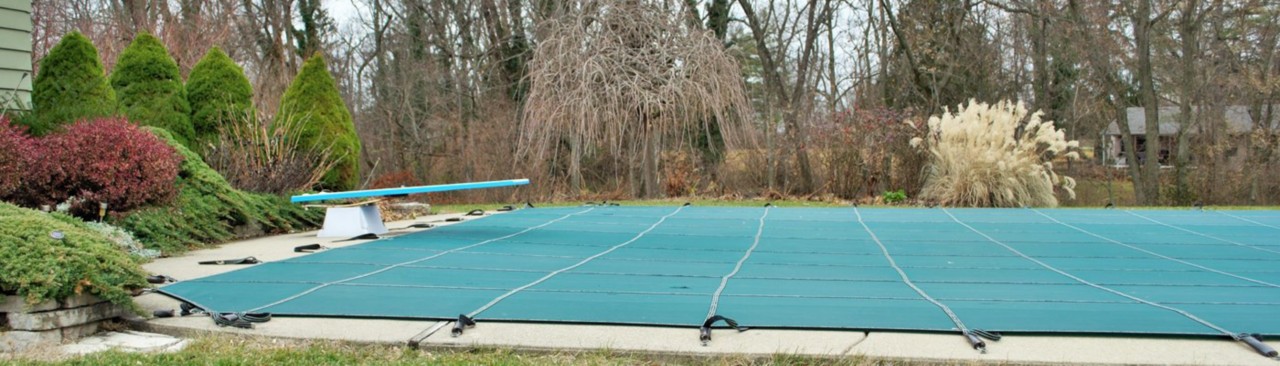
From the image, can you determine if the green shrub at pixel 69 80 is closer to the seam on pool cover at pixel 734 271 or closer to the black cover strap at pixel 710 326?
the seam on pool cover at pixel 734 271

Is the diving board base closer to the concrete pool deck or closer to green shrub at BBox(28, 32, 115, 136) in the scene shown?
green shrub at BBox(28, 32, 115, 136)

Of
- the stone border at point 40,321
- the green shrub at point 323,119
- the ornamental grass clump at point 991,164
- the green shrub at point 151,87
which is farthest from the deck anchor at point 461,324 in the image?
the ornamental grass clump at point 991,164

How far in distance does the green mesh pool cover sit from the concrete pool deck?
0.27 ft

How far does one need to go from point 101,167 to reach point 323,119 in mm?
4297

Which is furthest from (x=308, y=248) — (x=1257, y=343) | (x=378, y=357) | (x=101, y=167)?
(x=1257, y=343)

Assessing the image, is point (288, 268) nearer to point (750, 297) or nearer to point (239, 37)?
point (750, 297)

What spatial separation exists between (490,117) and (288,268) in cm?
1045

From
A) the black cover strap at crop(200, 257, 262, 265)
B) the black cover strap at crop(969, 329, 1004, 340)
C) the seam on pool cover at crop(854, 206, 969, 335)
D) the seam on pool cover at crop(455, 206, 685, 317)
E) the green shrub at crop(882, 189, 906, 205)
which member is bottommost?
the black cover strap at crop(969, 329, 1004, 340)

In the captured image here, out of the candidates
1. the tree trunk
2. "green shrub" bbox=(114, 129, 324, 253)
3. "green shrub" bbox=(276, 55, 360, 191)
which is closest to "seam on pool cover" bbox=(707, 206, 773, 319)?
"green shrub" bbox=(114, 129, 324, 253)

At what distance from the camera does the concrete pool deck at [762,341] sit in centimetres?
285

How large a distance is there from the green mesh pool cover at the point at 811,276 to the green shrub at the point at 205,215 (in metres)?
1.19

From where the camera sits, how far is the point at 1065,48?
19625mm

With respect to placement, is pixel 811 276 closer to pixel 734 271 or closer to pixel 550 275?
pixel 734 271

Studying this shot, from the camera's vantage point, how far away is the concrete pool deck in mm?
2854
